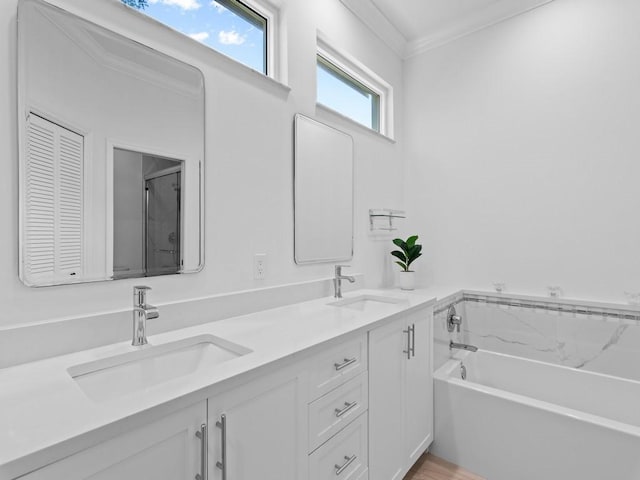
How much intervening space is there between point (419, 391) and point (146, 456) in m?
1.46

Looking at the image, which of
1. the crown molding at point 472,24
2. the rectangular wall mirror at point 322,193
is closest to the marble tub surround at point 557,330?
the rectangular wall mirror at point 322,193

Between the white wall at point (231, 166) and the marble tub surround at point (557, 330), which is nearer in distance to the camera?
the white wall at point (231, 166)

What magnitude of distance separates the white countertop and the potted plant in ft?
3.98

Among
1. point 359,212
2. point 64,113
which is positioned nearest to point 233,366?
point 64,113

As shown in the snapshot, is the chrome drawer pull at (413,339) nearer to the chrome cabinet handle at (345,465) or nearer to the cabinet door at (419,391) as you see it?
the cabinet door at (419,391)

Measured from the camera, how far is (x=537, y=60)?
7.72 ft

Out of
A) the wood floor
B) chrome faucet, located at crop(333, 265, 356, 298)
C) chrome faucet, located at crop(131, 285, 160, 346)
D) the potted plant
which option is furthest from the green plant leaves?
chrome faucet, located at crop(131, 285, 160, 346)

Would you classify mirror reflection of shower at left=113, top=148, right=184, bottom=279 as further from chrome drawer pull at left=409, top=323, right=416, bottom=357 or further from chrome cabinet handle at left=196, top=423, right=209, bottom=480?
chrome drawer pull at left=409, top=323, right=416, bottom=357

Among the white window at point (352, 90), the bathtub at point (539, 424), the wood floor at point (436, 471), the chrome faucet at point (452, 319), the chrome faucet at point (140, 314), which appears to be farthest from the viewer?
the chrome faucet at point (452, 319)

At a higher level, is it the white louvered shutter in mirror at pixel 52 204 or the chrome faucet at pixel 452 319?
the white louvered shutter in mirror at pixel 52 204

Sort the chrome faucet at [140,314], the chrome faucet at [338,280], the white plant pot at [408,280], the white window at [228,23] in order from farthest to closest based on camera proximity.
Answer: the white plant pot at [408,280], the chrome faucet at [338,280], the white window at [228,23], the chrome faucet at [140,314]

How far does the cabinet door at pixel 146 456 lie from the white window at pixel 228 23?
4.49 feet

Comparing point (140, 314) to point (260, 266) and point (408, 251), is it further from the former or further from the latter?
point (408, 251)

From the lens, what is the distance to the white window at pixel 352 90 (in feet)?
7.27
